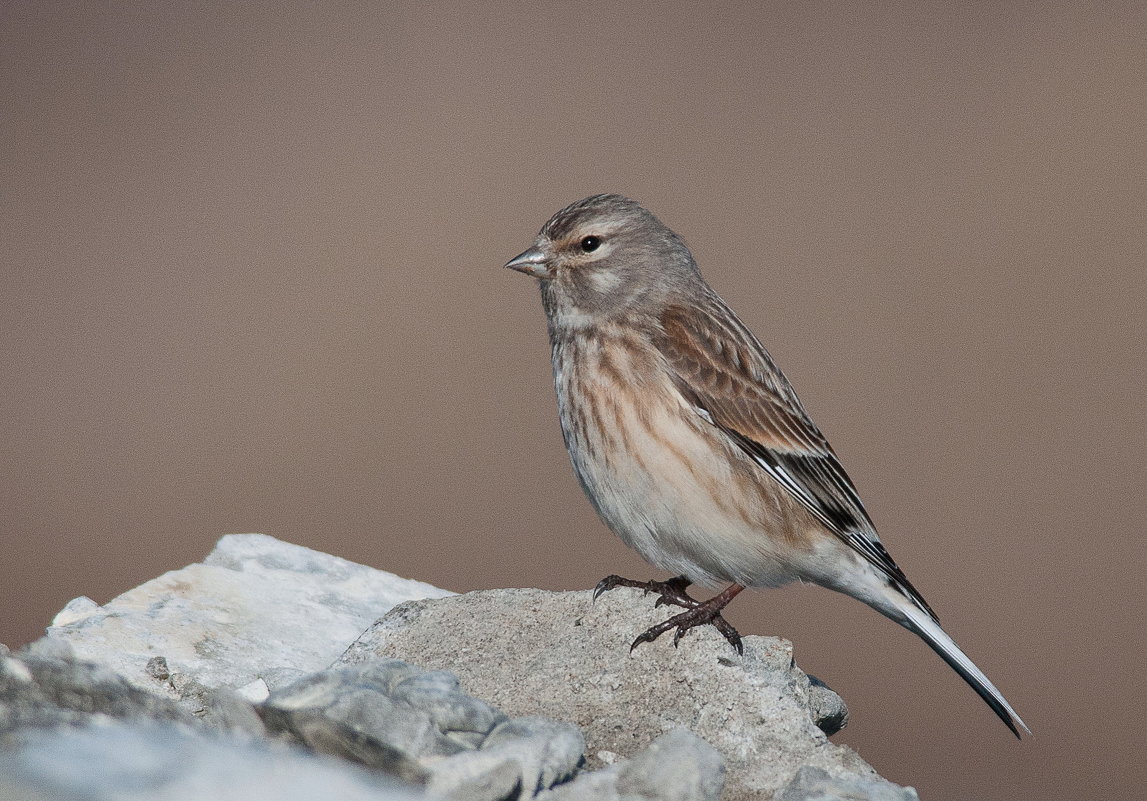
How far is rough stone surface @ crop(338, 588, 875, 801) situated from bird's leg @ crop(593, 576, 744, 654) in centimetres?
3

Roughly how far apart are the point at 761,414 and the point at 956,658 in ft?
3.96

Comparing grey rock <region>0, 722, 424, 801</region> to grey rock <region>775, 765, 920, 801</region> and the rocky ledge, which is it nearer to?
the rocky ledge

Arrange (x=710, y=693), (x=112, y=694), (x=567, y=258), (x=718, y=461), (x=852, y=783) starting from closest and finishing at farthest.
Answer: (x=112, y=694), (x=852, y=783), (x=710, y=693), (x=718, y=461), (x=567, y=258)

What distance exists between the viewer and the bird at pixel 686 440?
452 cm

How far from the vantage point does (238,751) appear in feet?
7.89

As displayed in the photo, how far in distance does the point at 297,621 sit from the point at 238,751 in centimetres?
242

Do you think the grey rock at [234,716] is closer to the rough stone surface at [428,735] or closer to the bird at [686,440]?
the rough stone surface at [428,735]

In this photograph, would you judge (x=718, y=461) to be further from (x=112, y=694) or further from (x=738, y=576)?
(x=112, y=694)

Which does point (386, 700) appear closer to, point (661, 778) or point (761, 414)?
point (661, 778)

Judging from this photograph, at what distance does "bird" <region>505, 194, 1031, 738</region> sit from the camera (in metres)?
4.52

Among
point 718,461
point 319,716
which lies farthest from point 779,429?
point 319,716

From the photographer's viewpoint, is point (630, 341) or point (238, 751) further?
point (630, 341)

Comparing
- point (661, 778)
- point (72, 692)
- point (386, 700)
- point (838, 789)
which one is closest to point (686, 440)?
point (838, 789)

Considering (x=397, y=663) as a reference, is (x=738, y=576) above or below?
below
